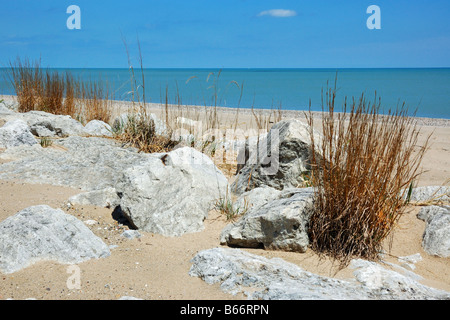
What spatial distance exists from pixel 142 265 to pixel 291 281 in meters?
0.95

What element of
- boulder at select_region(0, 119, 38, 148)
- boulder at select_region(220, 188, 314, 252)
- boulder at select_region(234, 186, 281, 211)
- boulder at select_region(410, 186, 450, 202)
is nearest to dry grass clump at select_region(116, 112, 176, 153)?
boulder at select_region(0, 119, 38, 148)

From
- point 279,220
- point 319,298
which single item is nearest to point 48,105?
point 279,220

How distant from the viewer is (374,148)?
2.77 m

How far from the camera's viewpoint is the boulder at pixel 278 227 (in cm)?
278

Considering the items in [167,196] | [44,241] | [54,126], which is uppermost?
[54,126]

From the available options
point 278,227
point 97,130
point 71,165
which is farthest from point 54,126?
point 278,227

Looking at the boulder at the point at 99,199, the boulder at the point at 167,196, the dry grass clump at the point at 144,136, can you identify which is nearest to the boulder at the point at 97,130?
the dry grass clump at the point at 144,136

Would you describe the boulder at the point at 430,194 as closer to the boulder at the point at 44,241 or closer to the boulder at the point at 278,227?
the boulder at the point at 278,227

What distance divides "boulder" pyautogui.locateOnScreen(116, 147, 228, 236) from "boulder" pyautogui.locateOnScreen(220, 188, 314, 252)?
0.36 metres

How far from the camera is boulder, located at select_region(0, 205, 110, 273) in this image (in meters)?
2.48

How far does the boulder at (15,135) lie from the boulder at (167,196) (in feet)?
8.56

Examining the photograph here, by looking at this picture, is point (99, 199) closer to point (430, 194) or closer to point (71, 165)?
point (71, 165)

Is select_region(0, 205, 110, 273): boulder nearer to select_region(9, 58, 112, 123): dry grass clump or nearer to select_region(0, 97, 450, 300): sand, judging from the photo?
select_region(0, 97, 450, 300): sand

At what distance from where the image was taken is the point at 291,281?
2271mm
